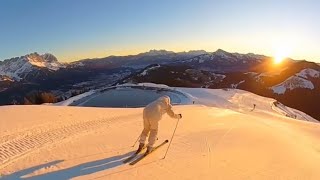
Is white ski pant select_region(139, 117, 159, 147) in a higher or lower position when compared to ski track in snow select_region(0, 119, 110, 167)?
higher

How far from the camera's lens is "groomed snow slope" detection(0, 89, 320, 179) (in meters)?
11.6

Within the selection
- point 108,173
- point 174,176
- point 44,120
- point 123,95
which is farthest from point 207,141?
point 123,95

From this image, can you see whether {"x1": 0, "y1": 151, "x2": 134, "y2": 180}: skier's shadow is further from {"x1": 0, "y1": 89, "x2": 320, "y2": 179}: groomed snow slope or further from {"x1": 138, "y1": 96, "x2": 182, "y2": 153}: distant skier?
{"x1": 138, "y1": 96, "x2": 182, "y2": 153}: distant skier

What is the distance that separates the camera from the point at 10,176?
10562 millimetres

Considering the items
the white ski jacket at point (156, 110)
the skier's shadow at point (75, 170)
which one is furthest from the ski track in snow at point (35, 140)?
the white ski jacket at point (156, 110)

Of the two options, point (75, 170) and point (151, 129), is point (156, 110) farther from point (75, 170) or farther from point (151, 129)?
point (75, 170)

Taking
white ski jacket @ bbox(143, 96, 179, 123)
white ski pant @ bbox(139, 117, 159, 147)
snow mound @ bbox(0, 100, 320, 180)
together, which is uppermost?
white ski jacket @ bbox(143, 96, 179, 123)

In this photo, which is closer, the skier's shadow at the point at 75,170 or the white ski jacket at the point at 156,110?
the skier's shadow at the point at 75,170

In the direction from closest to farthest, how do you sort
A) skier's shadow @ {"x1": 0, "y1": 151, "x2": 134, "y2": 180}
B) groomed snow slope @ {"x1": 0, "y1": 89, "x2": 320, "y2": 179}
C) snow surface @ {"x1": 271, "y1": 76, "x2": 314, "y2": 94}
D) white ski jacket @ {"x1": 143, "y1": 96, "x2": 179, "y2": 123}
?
1. skier's shadow @ {"x1": 0, "y1": 151, "x2": 134, "y2": 180}
2. groomed snow slope @ {"x1": 0, "y1": 89, "x2": 320, "y2": 179}
3. white ski jacket @ {"x1": 143, "y1": 96, "x2": 179, "y2": 123}
4. snow surface @ {"x1": 271, "y1": 76, "x2": 314, "y2": 94}

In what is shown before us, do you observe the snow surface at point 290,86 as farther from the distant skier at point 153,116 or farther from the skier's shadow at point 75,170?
the skier's shadow at point 75,170

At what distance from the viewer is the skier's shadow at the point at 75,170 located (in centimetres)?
1062

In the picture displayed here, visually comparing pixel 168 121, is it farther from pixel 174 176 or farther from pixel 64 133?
pixel 174 176

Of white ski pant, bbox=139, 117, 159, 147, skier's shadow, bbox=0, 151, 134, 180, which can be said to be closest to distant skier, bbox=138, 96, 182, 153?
white ski pant, bbox=139, 117, 159, 147

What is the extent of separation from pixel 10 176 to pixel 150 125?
4.91 m
